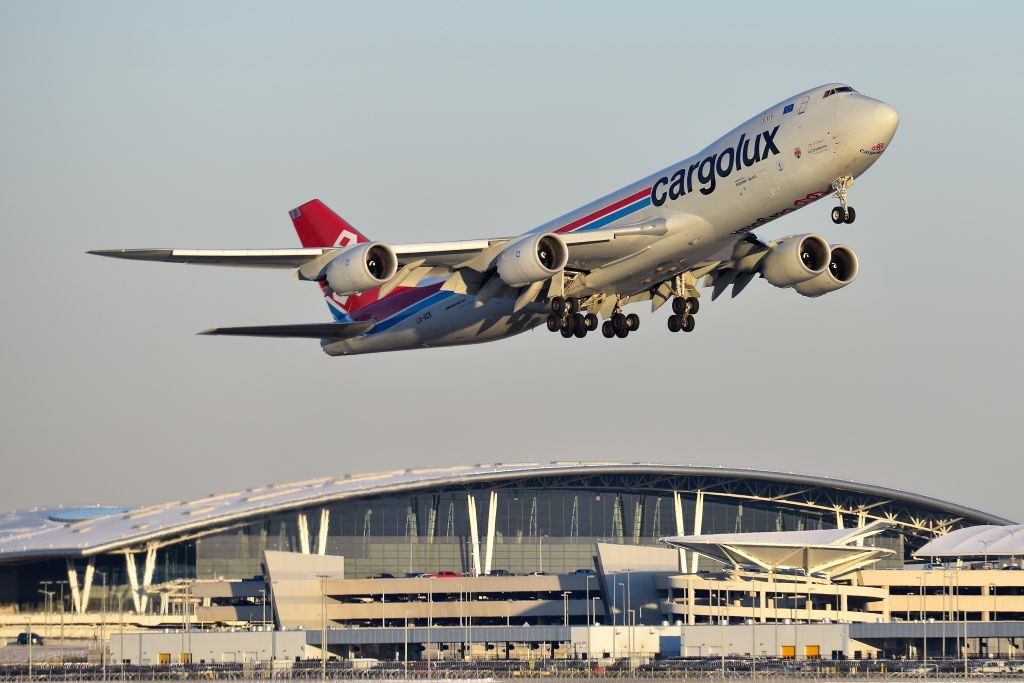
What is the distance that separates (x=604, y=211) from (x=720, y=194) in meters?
6.19

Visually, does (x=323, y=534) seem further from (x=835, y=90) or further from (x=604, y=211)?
(x=835, y=90)

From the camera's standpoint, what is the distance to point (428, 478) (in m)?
146

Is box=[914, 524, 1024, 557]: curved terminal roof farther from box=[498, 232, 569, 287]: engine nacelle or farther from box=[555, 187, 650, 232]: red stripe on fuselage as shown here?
box=[498, 232, 569, 287]: engine nacelle

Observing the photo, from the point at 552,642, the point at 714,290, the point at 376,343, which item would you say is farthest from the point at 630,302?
the point at 552,642

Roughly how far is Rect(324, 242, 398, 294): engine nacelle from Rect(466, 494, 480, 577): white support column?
326ft

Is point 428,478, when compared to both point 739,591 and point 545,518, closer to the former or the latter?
point 545,518

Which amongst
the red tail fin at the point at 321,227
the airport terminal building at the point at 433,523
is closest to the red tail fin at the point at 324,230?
the red tail fin at the point at 321,227

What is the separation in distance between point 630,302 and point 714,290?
3383 millimetres

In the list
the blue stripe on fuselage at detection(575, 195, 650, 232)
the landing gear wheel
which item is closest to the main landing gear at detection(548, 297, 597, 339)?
the landing gear wheel

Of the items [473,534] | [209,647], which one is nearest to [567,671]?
[209,647]

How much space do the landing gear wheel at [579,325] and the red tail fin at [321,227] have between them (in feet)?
48.7

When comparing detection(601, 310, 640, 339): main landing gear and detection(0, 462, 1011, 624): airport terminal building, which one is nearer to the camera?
detection(601, 310, 640, 339): main landing gear

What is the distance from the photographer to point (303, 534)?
143375 millimetres

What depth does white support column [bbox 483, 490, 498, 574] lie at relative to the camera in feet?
476
